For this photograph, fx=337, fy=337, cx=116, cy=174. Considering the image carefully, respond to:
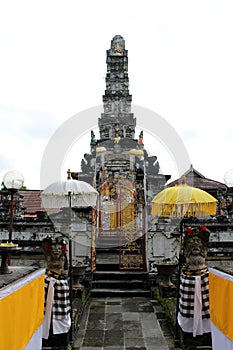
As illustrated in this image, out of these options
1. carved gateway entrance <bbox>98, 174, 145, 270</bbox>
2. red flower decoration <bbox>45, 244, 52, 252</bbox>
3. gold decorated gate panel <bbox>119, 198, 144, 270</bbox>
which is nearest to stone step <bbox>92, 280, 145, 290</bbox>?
gold decorated gate panel <bbox>119, 198, 144, 270</bbox>

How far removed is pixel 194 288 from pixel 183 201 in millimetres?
1421

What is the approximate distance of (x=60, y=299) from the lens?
528 cm

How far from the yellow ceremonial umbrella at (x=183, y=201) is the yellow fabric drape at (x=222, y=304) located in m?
1.62

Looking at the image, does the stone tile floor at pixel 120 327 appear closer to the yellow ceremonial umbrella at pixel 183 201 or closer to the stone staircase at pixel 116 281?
the stone staircase at pixel 116 281

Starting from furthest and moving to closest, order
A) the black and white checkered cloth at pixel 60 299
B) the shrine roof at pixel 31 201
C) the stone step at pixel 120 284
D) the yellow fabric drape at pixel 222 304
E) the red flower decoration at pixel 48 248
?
the shrine roof at pixel 31 201, the stone step at pixel 120 284, the red flower decoration at pixel 48 248, the black and white checkered cloth at pixel 60 299, the yellow fabric drape at pixel 222 304

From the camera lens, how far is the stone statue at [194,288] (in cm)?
512

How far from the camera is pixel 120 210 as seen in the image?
15.0m

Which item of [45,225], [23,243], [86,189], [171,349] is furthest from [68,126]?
[171,349]

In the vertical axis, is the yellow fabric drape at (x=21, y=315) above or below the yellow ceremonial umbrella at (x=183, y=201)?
below

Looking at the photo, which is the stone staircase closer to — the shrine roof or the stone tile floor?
the stone tile floor

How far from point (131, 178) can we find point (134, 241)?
3.57m

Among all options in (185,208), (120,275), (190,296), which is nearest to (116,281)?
(120,275)

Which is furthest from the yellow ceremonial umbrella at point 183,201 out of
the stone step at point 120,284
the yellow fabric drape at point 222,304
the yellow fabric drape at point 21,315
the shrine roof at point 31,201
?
the shrine roof at point 31,201

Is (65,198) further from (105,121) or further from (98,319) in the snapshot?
(105,121)
